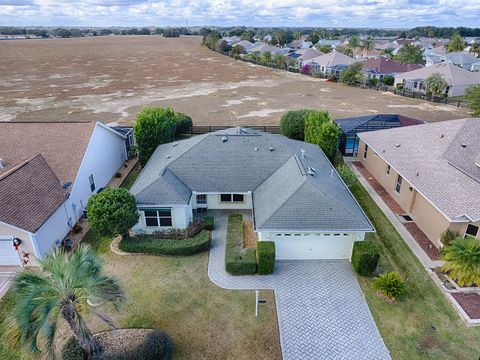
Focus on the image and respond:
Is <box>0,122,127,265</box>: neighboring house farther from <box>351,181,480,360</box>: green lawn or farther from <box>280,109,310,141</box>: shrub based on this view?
<box>280,109,310,141</box>: shrub

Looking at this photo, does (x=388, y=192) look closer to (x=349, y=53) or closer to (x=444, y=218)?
(x=444, y=218)

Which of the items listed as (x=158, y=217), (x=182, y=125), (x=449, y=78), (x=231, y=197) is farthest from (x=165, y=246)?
(x=449, y=78)

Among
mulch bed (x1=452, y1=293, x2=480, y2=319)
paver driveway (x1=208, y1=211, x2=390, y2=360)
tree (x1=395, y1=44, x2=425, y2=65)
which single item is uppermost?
tree (x1=395, y1=44, x2=425, y2=65)

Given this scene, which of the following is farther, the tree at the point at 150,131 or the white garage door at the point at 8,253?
the tree at the point at 150,131

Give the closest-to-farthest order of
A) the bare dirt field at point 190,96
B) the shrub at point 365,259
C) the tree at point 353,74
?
the shrub at point 365,259 → the bare dirt field at point 190,96 → the tree at point 353,74

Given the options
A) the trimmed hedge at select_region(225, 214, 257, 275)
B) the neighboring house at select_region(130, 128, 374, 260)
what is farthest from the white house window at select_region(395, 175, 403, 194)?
the trimmed hedge at select_region(225, 214, 257, 275)

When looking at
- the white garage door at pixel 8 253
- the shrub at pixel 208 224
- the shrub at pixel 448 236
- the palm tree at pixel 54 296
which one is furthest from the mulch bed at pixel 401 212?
the white garage door at pixel 8 253

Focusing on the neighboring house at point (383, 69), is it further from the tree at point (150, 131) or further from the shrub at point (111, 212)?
the shrub at point (111, 212)
